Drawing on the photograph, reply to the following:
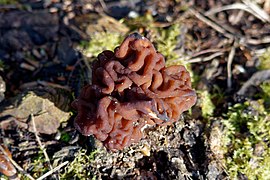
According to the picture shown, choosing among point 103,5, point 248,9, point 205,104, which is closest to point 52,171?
point 205,104

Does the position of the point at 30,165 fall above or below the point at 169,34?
below

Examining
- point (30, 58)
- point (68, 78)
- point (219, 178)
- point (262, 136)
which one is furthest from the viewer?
point (30, 58)

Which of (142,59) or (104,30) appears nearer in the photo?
(142,59)

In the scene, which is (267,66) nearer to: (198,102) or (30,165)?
(198,102)

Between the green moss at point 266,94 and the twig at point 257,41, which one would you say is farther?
the twig at point 257,41

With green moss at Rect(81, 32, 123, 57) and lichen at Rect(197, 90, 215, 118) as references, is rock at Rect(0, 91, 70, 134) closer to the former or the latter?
green moss at Rect(81, 32, 123, 57)

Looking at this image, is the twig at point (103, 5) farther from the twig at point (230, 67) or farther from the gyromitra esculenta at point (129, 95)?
the gyromitra esculenta at point (129, 95)

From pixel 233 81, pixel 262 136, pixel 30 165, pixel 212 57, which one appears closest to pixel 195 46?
pixel 212 57

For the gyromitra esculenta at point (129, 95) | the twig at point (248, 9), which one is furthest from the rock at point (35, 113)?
the twig at point (248, 9)
